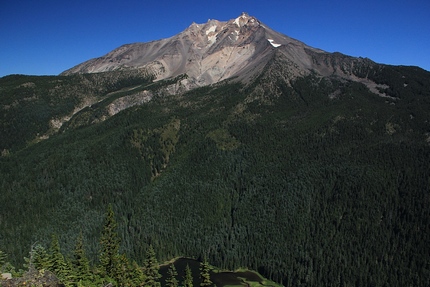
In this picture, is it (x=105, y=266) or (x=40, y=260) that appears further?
(x=105, y=266)

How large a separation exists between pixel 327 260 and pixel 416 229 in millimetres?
45577

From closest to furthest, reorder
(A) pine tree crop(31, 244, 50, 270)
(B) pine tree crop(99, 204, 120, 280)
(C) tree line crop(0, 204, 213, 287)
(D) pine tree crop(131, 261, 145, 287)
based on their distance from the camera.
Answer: (A) pine tree crop(31, 244, 50, 270), (C) tree line crop(0, 204, 213, 287), (B) pine tree crop(99, 204, 120, 280), (D) pine tree crop(131, 261, 145, 287)

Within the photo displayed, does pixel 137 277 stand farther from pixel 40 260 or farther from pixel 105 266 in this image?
pixel 40 260

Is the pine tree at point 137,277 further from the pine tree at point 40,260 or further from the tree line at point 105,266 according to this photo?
the pine tree at point 40,260

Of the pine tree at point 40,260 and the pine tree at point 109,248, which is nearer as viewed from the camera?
the pine tree at point 40,260

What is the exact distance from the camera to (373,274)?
17875cm

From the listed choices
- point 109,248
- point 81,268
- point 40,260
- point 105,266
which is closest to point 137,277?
point 105,266

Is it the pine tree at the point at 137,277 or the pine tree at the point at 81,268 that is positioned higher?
Result: the pine tree at the point at 81,268

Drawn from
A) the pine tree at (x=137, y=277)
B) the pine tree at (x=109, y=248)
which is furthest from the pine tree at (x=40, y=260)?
the pine tree at (x=137, y=277)

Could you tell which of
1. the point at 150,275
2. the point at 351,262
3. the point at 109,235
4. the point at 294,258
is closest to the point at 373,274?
the point at 351,262

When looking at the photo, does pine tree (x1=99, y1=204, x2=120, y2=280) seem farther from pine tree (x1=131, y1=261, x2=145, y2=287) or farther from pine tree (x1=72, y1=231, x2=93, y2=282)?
pine tree (x1=131, y1=261, x2=145, y2=287)

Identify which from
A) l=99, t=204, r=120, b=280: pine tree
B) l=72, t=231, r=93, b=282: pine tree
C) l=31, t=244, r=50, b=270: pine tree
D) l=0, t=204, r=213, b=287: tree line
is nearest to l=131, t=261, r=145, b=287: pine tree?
l=0, t=204, r=213, b=287: tree line

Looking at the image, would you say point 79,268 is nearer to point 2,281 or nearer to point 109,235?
point 109,235

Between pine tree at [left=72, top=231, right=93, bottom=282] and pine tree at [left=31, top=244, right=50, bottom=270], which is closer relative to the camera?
pine tree at [left=72, top=231, right=93, bottom=282]
